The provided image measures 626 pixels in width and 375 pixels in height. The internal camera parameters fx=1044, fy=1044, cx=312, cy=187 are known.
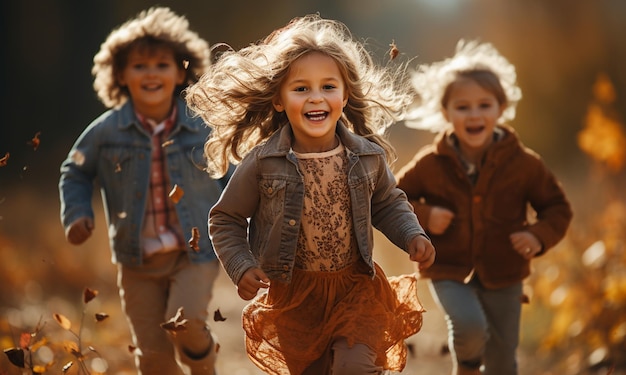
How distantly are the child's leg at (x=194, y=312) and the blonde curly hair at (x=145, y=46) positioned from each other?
109 cm

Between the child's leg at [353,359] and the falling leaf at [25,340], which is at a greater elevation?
the child's leg at [353,359]

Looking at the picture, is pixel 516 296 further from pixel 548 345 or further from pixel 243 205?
pixel 243 205

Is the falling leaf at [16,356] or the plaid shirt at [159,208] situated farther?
the plaid shirt at [159,208]

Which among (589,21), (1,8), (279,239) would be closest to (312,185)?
(279,239)

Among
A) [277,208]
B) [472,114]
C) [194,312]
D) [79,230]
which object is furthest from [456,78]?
[79,230]

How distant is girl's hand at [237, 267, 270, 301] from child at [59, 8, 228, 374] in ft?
4.90

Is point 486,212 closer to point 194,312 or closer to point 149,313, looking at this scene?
point 194,312

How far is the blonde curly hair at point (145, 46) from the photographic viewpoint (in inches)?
229

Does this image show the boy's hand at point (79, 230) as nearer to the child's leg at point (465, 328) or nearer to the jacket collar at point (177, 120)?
the jacket collar at point (177, 120)

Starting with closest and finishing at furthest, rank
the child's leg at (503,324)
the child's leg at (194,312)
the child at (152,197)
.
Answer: the child's leg at (194,312), the child at (152,197), the child's leg at (503,324)

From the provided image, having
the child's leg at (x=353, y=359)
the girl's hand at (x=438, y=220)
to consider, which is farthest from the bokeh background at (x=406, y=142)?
the child's leg at (x=353, y=359)

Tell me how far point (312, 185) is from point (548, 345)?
3.15 meters

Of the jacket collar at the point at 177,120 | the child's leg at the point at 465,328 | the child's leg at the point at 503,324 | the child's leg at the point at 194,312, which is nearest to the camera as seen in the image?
the child's leg at the point at 465,328

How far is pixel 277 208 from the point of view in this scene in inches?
164
